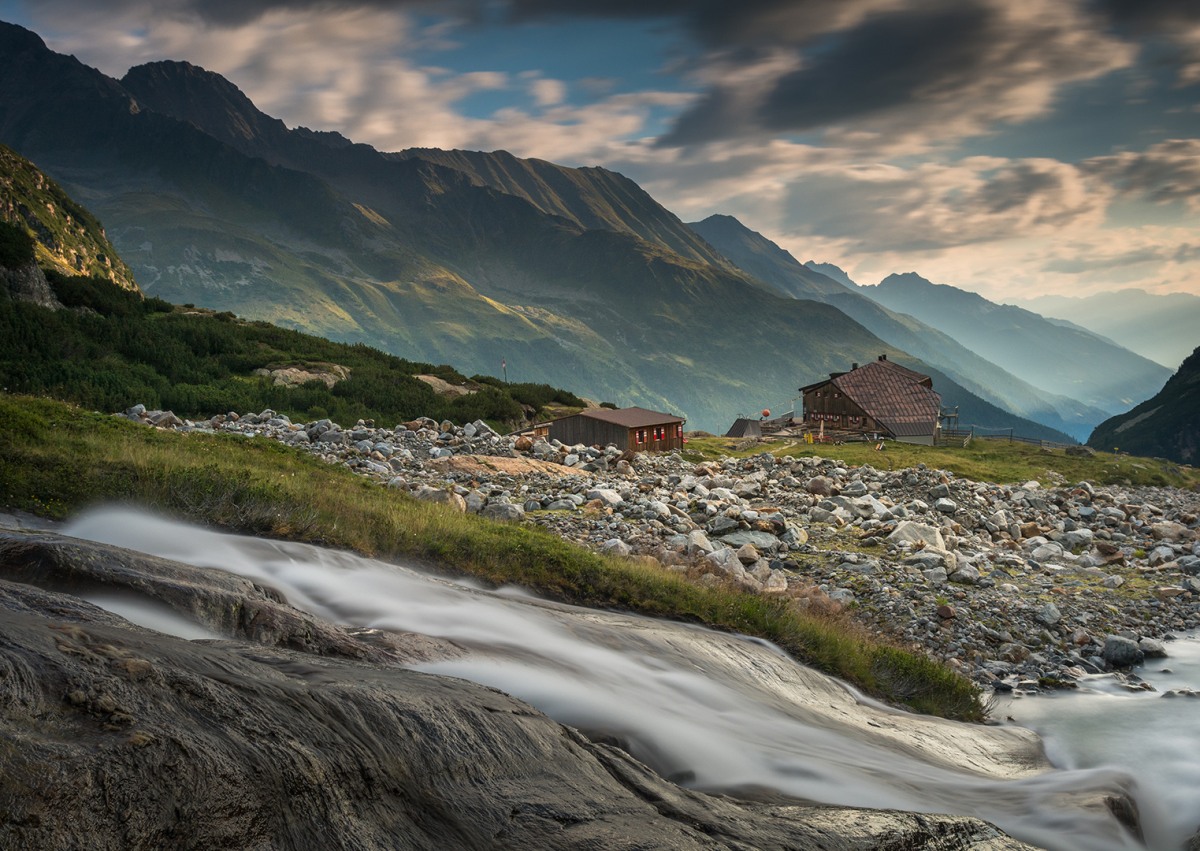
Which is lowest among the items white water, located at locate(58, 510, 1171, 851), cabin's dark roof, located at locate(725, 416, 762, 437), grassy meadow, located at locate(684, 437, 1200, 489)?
white water, located at locate(58, 510, 1171, 851)

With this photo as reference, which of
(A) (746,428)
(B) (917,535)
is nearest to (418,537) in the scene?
(B) (917,535)

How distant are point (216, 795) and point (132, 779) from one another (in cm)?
47

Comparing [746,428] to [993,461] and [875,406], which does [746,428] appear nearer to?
[875,406]

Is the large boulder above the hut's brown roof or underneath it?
underneath

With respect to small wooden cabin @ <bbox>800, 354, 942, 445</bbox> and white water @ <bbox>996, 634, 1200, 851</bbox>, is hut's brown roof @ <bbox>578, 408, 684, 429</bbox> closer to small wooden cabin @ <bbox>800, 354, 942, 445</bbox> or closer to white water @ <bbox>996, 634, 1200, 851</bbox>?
white water @ <bbox>996, 634, 1200, 851</bbox>

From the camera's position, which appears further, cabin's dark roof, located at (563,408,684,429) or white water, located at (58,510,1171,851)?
cabin's dark roof, located at (563,408,684,429)

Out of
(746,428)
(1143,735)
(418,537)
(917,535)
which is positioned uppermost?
(746,428)

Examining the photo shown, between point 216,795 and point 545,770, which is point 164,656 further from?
point 545,770

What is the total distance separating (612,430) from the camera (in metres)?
46.6

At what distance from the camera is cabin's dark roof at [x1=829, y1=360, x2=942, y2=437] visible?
294 feet

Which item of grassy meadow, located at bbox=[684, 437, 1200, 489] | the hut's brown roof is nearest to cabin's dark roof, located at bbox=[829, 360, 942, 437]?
grassy meadow, located at bbox=[684, 437, 1200, 489]

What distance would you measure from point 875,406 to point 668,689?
86.0 m

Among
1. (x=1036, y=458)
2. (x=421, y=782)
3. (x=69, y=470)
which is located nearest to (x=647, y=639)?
(x=421, y=782)

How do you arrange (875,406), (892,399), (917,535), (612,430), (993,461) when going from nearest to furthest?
(917,535) < (612,430) < (993,461) < (875,406) < (892,399)
